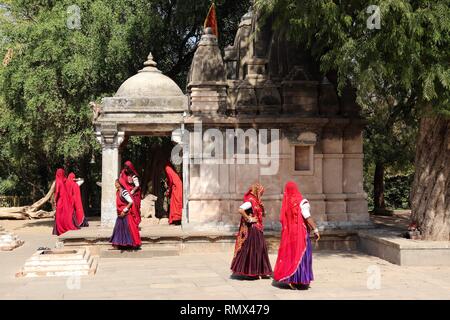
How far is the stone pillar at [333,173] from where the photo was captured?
12695 mm

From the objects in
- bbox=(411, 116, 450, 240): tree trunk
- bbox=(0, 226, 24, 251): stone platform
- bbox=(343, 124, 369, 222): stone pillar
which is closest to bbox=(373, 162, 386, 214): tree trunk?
bbox=(343, 124, 369, 222): stone pillar

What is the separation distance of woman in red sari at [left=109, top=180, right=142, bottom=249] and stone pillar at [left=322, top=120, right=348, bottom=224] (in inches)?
174

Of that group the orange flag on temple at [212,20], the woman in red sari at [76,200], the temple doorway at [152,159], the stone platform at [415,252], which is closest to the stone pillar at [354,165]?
the stone platform at [415,252]

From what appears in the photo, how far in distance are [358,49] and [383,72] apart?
55 cm

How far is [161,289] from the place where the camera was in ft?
26.0

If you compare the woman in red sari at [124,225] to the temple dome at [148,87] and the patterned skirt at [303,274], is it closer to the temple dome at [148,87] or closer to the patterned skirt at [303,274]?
the temple dome at [148,87]

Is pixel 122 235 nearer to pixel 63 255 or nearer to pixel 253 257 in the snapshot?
pixel 63 255

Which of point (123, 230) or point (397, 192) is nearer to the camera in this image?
point (123, 230)

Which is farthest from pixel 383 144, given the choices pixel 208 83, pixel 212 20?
pixel 208 83

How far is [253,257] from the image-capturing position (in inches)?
338

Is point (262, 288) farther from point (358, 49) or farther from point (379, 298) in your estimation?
point (358, 49)

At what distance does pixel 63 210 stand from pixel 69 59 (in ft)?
19.0
